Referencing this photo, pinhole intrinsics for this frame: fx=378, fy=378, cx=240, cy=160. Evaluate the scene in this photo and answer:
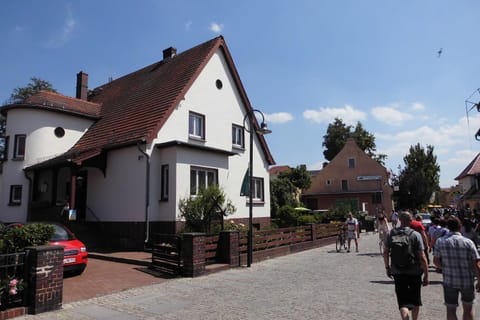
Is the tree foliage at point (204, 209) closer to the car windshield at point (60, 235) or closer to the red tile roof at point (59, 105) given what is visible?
the car windshield at point (60, 235)

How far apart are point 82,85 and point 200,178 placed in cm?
1376

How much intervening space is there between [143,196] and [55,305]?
8217mm

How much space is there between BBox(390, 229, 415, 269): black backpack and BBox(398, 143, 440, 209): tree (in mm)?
52321

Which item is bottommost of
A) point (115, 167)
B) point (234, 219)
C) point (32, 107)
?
point (234, 219)

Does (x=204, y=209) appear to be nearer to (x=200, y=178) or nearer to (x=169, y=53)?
(x=200, y=178)

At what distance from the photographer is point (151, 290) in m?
9.01

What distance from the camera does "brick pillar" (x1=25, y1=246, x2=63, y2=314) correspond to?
7.07m

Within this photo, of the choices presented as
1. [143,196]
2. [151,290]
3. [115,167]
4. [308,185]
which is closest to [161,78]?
[115,167]

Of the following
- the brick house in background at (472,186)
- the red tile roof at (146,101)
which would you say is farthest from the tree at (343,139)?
the red tile roof at (146,101)

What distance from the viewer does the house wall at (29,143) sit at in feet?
65.6

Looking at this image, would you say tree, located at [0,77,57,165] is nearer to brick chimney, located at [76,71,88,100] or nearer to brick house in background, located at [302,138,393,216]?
brick chimney, located at [76,71,88,100]

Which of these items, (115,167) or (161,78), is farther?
(161,78)

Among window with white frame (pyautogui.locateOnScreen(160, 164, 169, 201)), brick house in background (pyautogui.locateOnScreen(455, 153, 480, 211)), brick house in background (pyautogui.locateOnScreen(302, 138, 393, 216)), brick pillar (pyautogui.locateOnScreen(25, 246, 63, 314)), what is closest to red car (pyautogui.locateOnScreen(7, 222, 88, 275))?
brick pillar (pyautogui.locateOnScreen(25, 246, 63, 314))

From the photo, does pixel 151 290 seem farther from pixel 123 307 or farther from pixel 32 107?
pixel 32 107
